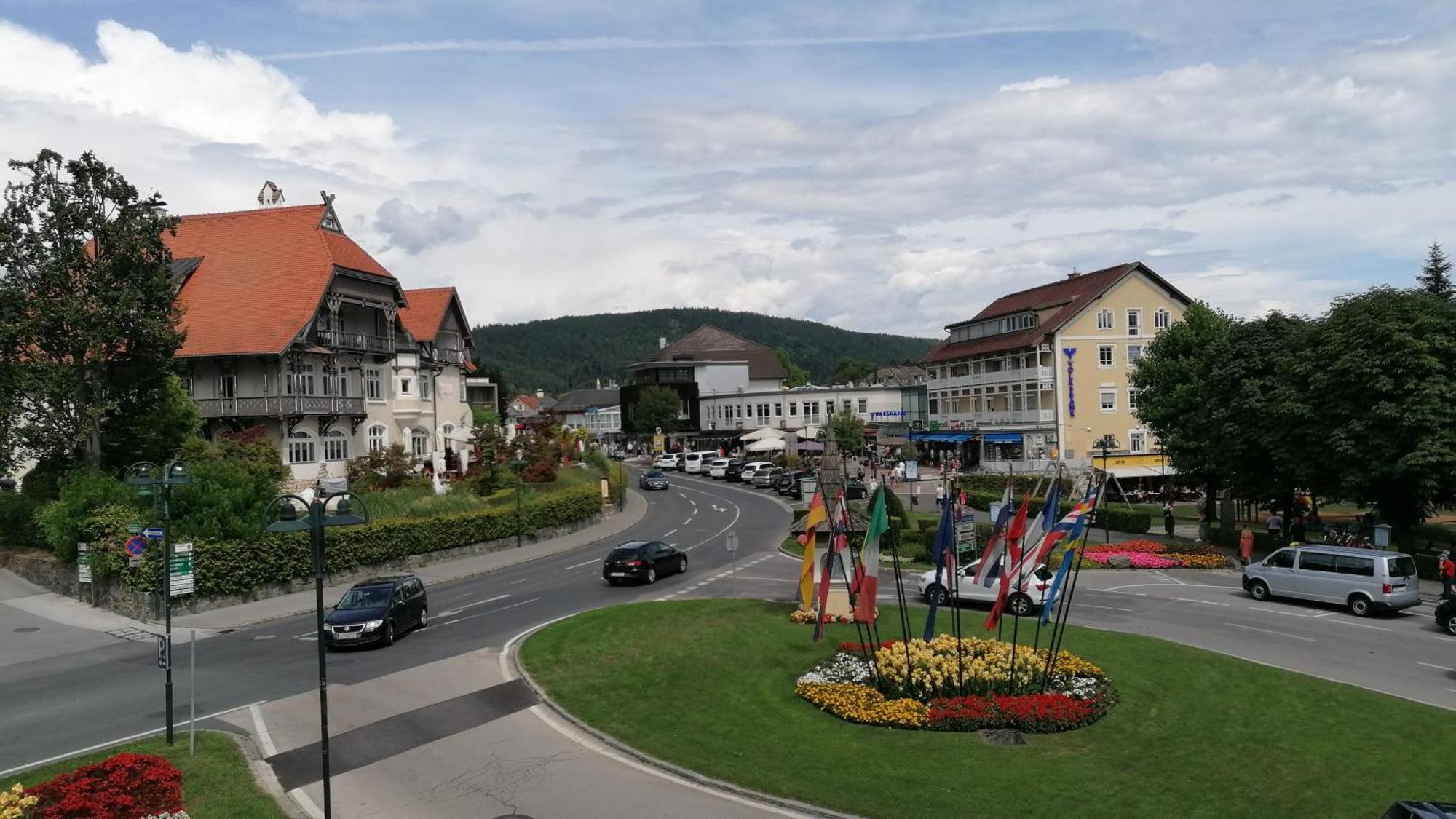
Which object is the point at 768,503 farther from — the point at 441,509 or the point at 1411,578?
the point at 1411,578

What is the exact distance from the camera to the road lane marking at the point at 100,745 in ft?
49.7

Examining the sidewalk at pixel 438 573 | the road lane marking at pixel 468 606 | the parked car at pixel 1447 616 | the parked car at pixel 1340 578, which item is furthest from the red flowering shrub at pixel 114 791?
the parked car at pixel 1340 578

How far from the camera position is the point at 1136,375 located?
51844 millimetres

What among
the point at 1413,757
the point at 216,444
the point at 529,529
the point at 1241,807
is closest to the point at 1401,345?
the point at 1413,757

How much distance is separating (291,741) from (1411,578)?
27.6m

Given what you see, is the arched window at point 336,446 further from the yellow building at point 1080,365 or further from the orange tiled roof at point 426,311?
the yellow building at point 1080,365

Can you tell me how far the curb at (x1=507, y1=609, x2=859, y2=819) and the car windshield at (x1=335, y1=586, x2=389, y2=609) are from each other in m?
6.49

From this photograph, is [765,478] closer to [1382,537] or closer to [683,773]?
[1382,537]

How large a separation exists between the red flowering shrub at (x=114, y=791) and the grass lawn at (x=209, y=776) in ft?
3.17

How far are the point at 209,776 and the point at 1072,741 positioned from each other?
12918 mm

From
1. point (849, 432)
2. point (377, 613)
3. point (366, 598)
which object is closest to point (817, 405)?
point (849, 432)

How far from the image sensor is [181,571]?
2773 cm

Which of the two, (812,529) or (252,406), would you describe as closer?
(812,529)

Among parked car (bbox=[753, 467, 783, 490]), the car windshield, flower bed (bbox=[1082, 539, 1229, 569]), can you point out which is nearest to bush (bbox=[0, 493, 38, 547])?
the car windshield
